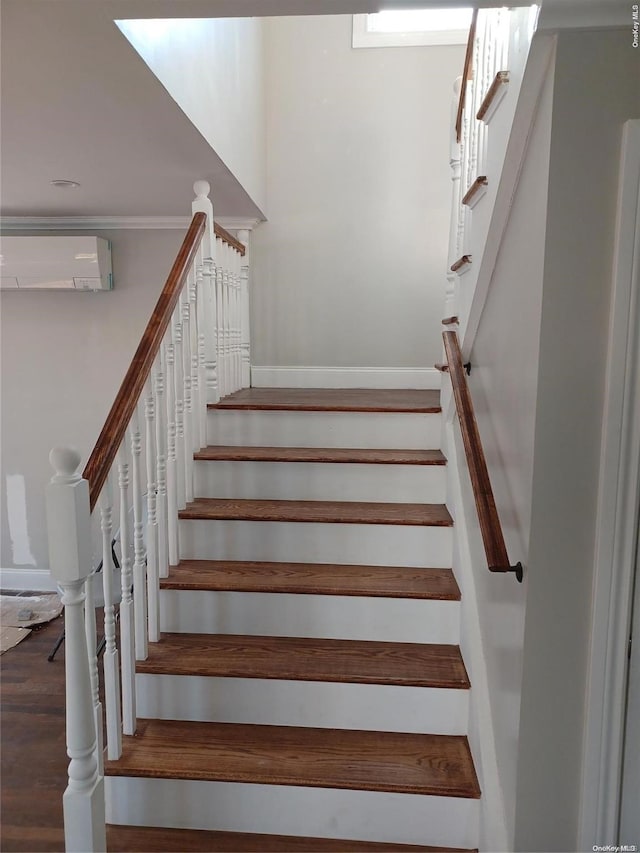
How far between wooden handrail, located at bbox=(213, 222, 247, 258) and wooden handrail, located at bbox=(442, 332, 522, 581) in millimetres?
1383

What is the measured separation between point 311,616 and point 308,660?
0.17 metres

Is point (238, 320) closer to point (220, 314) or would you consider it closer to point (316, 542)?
point (220, 314)

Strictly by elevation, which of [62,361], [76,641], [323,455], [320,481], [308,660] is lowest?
[308,660]

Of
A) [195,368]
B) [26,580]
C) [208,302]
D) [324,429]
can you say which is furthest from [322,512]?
[26,580]

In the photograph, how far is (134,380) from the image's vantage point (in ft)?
5.70

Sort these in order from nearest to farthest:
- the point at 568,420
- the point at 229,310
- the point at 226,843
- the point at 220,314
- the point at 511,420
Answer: the point at 568,420, the point at 511,420, the point at 226,843, the point at 220,314, the point at 229,310

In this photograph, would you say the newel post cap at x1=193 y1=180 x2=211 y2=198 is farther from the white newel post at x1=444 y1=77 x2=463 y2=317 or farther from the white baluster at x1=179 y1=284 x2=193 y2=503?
the white newel post at x1=444 y1=77 x2=463 y2=317

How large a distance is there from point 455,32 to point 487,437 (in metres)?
3.01

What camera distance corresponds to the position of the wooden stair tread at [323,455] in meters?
2.39

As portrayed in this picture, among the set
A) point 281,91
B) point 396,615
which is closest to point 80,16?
point 396,615

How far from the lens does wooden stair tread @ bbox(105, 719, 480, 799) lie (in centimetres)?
A: 164

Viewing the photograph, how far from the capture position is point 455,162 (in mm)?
2453

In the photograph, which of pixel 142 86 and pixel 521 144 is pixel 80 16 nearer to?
pixel 142 86

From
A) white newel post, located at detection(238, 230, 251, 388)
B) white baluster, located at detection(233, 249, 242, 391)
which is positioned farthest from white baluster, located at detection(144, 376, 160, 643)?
white newel post, located at detection(238, 230, 251, 388)
